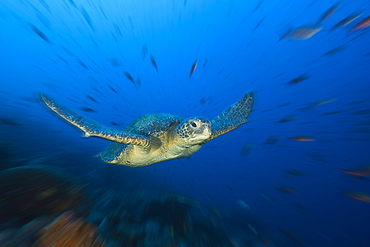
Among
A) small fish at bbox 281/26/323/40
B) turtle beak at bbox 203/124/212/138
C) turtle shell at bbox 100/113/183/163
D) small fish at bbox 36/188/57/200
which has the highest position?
small fish at bbox 281/26/323/40

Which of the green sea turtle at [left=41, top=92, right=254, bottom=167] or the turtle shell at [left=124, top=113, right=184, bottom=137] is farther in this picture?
the turtle shell at [left=124, top=113, right=184, bottom=137]

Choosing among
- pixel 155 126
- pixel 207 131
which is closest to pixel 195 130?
pixel 207 131

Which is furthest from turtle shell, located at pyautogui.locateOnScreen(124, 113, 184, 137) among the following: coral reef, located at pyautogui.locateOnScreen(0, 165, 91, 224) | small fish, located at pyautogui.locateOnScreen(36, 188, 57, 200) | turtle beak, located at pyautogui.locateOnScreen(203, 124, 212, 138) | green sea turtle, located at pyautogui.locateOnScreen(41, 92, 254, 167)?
small fish, located at pyautogui.locateOnScreen(36, 188, 57, 200)

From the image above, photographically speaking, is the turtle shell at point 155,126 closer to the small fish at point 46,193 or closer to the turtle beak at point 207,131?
the turtle beak at point 207,131

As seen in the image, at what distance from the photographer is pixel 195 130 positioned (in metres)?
3.03

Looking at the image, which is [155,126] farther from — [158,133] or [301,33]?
[301,33]

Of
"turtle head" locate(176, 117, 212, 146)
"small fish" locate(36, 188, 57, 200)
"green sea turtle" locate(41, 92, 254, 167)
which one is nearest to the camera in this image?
"small fish" locate(36, 188, 57, 200)

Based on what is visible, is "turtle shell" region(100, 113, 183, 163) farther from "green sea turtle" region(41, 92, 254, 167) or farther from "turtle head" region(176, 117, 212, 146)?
"turtle head" region(176, 117, 212, 146)

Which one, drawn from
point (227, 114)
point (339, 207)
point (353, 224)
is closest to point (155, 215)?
point (227, 114)

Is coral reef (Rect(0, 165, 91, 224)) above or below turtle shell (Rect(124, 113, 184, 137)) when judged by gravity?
below

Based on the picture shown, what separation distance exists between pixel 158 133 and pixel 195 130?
136 cm

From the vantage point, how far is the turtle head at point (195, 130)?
2918 millimetres

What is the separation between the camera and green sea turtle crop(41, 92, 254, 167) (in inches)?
96.4

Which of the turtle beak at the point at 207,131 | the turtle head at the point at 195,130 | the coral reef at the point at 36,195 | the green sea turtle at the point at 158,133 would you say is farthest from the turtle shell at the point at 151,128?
the turtle beak at the point at 207,131
